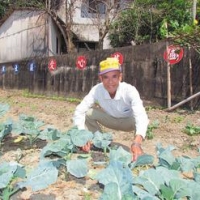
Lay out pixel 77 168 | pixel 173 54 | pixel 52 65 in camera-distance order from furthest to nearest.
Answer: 1. pixel 52 65
2. pixel 173 54
3. pixel 77 168

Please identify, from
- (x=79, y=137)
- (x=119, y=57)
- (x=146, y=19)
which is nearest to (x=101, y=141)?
(x=79, y=137)

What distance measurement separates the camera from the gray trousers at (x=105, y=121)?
476cm

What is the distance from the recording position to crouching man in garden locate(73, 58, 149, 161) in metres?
3.86

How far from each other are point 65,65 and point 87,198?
11.9 meters

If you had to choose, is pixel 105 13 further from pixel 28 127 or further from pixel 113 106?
pixel 28 127

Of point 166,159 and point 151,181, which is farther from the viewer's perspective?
point 166,159

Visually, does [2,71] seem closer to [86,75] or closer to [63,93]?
[63,93]

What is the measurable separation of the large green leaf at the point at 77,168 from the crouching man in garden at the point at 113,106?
0.66 meters

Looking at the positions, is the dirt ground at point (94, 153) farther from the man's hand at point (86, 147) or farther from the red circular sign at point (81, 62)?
the red circular sign at point (81, 62)

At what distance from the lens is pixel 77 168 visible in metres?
2.59

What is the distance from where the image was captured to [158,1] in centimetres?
1562

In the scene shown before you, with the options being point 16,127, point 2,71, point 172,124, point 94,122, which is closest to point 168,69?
point 172,124

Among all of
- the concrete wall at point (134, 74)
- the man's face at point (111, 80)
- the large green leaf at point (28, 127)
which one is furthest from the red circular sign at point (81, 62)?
the large green leaf at point (28, 127)

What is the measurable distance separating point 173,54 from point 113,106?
178 inches
